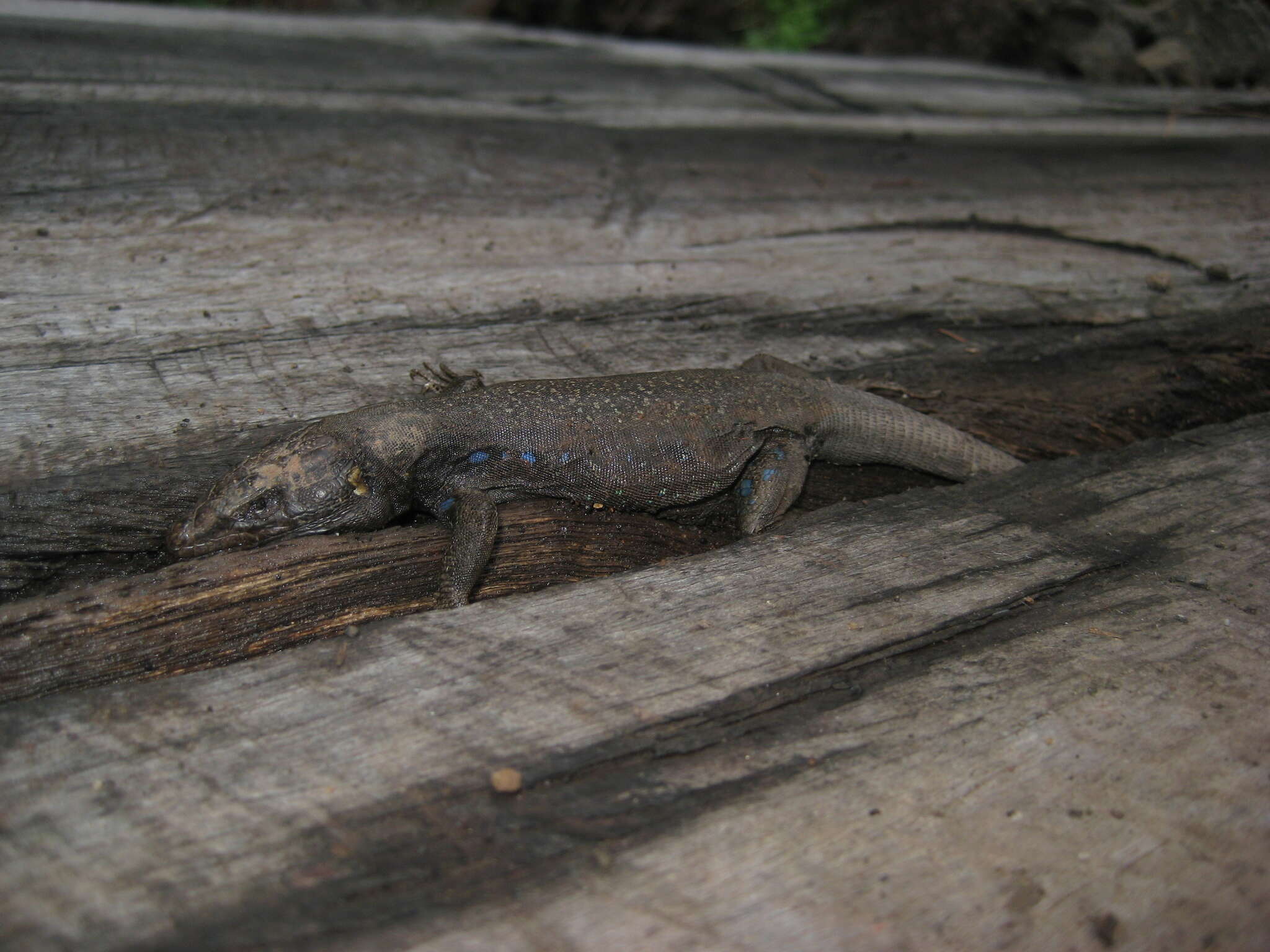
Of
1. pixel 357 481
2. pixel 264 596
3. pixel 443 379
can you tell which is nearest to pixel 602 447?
pixel 443 379

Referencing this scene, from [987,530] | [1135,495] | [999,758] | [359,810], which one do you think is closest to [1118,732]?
[999,758]

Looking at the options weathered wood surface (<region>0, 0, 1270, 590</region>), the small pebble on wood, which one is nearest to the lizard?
weathered wood surface (<region>0, 0, 1270, 590</region>)

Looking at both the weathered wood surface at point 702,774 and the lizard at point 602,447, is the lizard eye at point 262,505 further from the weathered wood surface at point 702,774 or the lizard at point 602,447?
the weathered wood surface at point 702,774

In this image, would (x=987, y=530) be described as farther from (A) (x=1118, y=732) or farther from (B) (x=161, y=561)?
(B) (x=161, y=561)

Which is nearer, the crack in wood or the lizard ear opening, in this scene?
the lizard ear opening

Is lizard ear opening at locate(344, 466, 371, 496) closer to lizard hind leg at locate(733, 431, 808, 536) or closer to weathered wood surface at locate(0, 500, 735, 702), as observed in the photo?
weathered wood surface at locate(0, 500, 735, 702)

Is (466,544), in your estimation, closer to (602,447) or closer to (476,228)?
(602,447)
